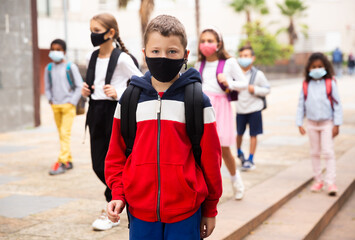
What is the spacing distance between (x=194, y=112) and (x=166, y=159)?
0.27m

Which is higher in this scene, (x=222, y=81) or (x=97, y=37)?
(x=97, y=37)

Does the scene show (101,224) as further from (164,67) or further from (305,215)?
(164,67)

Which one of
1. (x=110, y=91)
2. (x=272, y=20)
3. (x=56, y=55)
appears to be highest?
(x=272, y=20)

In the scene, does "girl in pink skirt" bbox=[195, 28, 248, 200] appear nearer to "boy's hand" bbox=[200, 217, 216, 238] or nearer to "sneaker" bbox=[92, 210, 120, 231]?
"sneaker" bbox=[92, 210, 120, 231]

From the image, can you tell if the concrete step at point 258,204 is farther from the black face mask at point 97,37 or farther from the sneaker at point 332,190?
the black face mask at point 97,37

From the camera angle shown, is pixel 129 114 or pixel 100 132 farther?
pixel 100 132

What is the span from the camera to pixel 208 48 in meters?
5.58

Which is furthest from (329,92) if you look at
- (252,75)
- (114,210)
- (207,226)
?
(114,210)

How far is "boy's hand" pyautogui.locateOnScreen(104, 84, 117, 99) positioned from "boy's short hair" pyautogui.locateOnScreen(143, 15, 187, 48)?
2.05m

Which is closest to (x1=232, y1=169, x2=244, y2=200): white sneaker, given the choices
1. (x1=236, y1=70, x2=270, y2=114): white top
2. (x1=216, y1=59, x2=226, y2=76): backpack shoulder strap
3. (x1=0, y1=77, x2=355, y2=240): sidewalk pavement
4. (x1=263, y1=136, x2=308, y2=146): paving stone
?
(x1=0, y1=77, x2=355, y2=240): sidewalk pavement

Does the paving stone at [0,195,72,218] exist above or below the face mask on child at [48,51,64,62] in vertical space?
below

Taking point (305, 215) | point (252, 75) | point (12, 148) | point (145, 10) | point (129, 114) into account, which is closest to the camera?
point (129, 114)

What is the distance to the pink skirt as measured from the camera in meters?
5.84

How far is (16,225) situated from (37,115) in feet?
27.0
